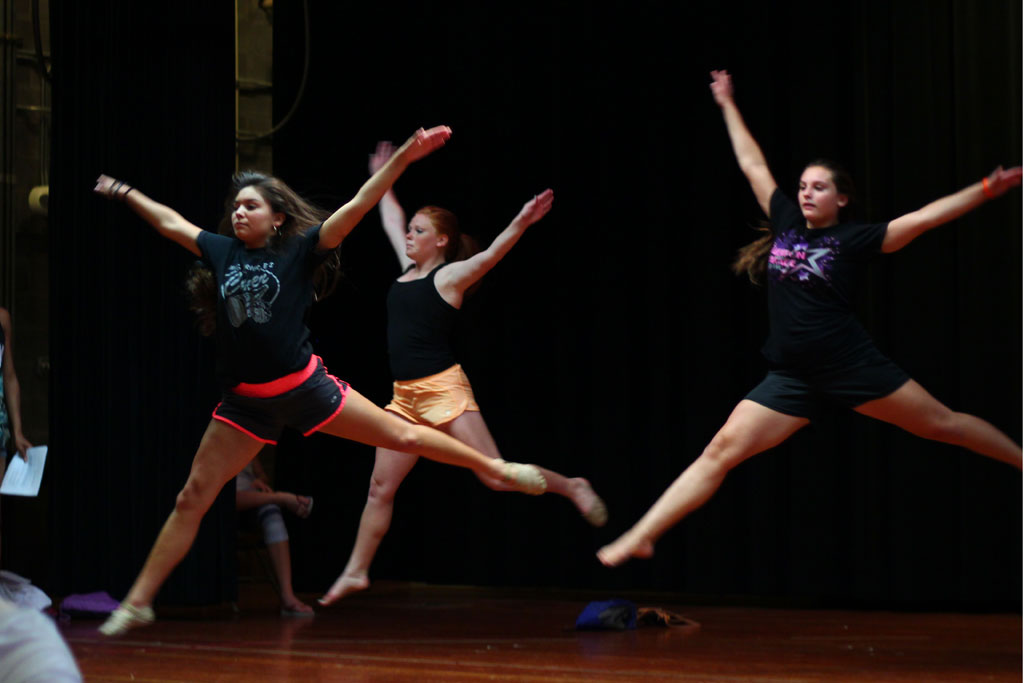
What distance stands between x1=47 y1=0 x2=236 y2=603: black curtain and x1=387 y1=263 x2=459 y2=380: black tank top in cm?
143

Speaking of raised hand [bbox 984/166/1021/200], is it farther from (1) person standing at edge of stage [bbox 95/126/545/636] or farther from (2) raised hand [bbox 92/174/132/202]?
(2) raised hand [bbox 92/174/132/202]

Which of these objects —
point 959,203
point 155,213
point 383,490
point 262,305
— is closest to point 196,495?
point 262,305

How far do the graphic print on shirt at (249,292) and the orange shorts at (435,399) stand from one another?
1.24 m

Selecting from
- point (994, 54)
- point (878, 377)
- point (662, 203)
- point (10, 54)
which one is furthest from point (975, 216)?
point (10, 54)

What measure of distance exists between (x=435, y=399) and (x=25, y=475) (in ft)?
5.51

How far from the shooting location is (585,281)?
22.3 ft

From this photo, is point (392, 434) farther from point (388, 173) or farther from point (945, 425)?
point (945, 425)

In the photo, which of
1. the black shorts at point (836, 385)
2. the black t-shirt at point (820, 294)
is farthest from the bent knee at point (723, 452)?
the black t-shirt at point (820, 294)

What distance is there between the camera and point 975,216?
5.79m

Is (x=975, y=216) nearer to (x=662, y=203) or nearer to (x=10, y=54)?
(x=662, y=203)

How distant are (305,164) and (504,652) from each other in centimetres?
410

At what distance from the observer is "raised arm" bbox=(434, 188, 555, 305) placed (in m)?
4.29

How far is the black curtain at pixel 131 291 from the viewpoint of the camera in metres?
5.77

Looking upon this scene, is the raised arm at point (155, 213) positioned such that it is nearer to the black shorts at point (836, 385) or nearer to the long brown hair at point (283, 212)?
the long brown hair at point (283, 212)
